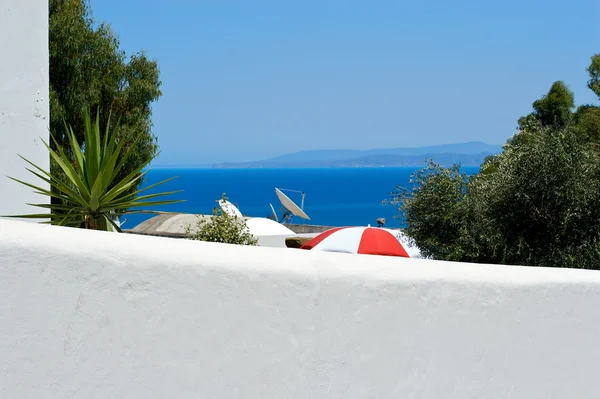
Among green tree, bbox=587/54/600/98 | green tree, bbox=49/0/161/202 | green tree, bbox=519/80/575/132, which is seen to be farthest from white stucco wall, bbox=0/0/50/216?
green tree, bbox=519/80/575/132

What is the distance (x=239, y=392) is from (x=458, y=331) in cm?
186

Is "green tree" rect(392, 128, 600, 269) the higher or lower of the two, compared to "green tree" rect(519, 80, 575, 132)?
lower

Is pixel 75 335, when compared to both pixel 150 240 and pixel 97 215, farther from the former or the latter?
pixel 97 215

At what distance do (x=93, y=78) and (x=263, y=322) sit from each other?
22.9 meters

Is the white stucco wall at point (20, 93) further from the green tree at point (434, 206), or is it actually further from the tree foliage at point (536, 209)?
the green tree at point (434, 206)

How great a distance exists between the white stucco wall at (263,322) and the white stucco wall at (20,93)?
5406 millimetres

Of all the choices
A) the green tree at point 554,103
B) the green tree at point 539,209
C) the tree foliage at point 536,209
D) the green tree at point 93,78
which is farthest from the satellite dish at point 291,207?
the green tree at point 539,209

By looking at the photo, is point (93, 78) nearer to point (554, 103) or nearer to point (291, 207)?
point (291, 207)

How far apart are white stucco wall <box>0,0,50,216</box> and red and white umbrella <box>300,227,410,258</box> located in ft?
16.6

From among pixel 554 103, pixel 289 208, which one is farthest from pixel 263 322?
pixel 554 103

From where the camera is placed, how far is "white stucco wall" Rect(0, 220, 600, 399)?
445 cm

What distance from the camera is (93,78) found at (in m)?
26.6

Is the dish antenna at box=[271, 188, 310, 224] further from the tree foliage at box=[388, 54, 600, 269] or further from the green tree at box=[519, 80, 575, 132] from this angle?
the tree foliage at box=[388, 54, 600, 269]

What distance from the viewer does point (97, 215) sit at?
9172 mm
